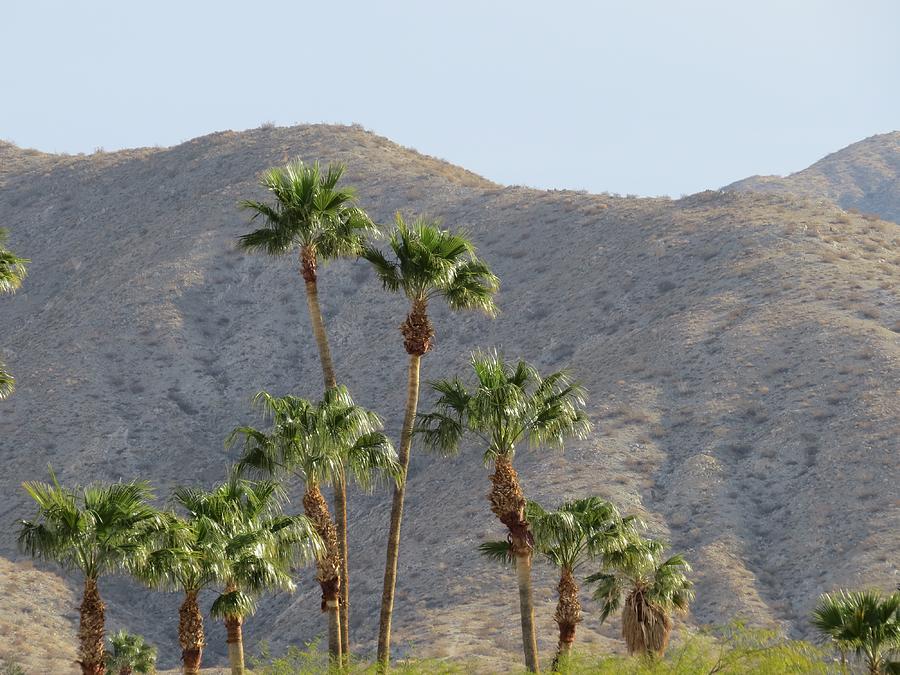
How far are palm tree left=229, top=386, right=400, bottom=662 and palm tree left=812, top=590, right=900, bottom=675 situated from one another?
11.1 m

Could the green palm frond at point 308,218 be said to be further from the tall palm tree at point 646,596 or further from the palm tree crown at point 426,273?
the tall palm tree at point 646,596

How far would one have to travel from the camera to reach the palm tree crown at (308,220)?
34406 millimetres

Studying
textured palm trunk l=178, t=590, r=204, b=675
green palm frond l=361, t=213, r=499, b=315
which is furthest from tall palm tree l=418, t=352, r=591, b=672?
textured palm trunk l=178, t=590, r=204, b=675

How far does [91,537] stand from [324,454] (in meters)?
6.57

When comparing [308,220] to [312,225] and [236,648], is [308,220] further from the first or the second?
[236,648]

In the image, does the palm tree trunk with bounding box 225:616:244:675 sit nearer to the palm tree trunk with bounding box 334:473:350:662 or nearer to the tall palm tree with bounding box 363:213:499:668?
the palm tree trunk with bounding box 334:473:350:662

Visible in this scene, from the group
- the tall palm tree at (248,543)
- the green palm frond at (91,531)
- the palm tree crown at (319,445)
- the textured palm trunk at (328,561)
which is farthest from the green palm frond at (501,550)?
the green palm frond at (91,531)

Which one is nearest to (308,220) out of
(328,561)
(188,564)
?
(328,561)

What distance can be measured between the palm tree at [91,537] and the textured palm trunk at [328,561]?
205 inches

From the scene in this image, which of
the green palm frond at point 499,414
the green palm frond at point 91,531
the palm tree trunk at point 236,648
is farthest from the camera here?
the green palm frond at point 499,414

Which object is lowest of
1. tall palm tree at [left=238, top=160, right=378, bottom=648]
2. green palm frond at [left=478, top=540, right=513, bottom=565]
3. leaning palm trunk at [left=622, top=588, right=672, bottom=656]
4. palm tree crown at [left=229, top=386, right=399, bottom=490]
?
leaning palm trunk at [left=622, top=588, right=672, bottom=656]

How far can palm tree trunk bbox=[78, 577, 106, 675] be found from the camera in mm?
27203

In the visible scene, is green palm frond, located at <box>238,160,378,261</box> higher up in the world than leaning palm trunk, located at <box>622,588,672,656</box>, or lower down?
higher up

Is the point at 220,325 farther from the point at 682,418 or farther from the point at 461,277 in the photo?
the point at 461,277
